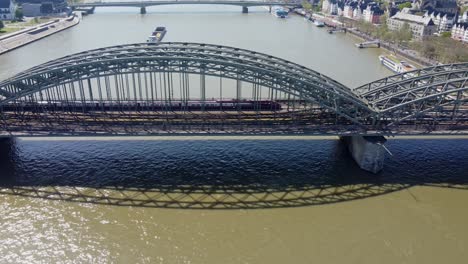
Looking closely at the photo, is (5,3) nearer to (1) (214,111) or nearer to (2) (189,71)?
(1) (214,111)

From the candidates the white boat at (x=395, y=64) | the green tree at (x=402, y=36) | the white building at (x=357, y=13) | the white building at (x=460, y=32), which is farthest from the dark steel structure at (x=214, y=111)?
the white building at (x=357, y=13)

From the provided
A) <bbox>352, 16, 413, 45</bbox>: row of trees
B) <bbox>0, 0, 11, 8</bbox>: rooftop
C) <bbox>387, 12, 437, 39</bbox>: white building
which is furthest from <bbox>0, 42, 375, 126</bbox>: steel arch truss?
<bbox>0, 0, 11, 8</bbox>: rooftop

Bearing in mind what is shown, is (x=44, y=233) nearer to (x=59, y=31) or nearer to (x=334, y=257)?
(x=334, y=257)

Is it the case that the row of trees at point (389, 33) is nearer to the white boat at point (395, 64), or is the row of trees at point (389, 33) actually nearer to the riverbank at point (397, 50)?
the riverbank at point (397, 50)

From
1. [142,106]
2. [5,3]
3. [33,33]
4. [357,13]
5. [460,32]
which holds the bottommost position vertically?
[33,33]

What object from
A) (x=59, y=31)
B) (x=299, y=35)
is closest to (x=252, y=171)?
(x=299, y=35)

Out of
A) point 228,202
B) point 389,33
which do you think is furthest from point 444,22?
point 228,202
